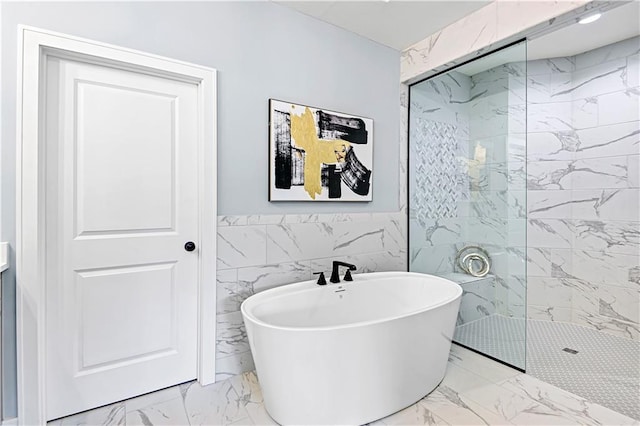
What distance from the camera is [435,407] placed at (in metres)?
1.87

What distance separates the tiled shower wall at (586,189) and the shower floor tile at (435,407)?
1464 millimetres

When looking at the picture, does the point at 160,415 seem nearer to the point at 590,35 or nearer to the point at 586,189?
the point at 586,189

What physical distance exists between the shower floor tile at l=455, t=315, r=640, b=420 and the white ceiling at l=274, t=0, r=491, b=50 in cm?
231

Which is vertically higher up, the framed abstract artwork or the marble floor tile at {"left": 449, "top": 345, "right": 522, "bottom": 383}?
the framed abstract artwork

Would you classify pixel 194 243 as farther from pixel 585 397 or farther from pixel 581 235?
pixel 581 235

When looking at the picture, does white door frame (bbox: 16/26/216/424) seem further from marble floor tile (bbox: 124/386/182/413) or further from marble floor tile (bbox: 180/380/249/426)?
marble floor tile (bbox: 180/380/249/426)

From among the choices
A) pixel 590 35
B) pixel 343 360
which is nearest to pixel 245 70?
pixel 343 360

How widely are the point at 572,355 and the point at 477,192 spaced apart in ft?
4.63

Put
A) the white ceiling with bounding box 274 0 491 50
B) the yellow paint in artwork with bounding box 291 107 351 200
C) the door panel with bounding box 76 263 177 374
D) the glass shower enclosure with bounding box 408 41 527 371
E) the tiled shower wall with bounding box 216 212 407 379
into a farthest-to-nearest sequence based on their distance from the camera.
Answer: the glass shower enclosure with bounding box 408 41 527 371 → the yellow paint in artwork with bounding box 291 107 351 200 → the white ceiling with bounding box 274 0 491 50 → the tiled shower wall with bounding box 216 212 407 379 → the door panel with bounding box 76 263 177 374

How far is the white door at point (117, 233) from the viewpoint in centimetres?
178

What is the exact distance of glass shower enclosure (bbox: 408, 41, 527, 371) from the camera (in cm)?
266

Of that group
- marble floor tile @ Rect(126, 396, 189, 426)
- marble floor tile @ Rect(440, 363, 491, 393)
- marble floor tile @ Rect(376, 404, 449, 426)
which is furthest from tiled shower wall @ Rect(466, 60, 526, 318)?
marble floor tile @ Rect(126, 396, 189, 426)

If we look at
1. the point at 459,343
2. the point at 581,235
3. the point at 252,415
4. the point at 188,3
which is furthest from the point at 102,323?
the point at 581,235

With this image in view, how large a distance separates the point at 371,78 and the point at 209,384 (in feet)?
8.38
